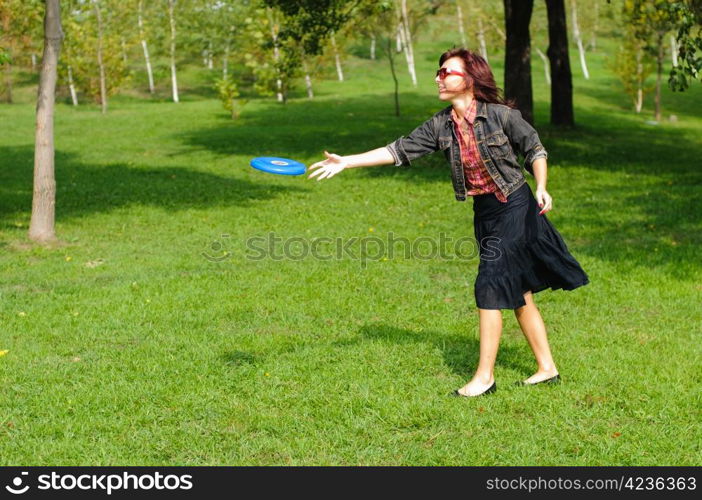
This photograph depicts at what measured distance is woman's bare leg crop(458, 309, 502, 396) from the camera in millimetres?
5961

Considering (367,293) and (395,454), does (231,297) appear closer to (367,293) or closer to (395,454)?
(367,293)

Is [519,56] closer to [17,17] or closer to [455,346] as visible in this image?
[455,346]

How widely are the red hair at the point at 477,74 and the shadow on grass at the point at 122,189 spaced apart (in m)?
10.7

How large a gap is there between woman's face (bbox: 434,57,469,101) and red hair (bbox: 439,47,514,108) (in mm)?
25

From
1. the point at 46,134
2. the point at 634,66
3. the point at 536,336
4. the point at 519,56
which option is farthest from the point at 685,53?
the point at 634,66

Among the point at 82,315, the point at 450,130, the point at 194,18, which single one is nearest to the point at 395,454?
the point at 450,130

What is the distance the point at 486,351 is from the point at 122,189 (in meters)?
13.6

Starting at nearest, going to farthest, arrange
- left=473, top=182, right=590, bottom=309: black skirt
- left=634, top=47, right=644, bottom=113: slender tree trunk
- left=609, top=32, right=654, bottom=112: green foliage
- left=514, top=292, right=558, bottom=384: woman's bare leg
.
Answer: left=473, top=182, right=590, bottom=309: black skirt
left=514, top=292, right=558, bottom=384: woman's bare leg
left=609, top=32, right=654, bottom=112: green foliage
left=634, top=47, right=644, bottom=113: slender tree trunk

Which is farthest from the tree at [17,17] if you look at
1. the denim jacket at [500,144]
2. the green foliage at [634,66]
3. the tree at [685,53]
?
the green foliage at [634,66]

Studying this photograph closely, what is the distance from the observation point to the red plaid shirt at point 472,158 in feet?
18.9

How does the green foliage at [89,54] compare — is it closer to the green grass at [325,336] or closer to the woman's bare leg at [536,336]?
the green grass at [325,336]

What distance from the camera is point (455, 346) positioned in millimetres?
7219

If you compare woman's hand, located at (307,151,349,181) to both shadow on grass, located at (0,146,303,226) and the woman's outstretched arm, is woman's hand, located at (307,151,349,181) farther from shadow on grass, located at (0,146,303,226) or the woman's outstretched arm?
shadow on grass, located at (0,146,303,226)

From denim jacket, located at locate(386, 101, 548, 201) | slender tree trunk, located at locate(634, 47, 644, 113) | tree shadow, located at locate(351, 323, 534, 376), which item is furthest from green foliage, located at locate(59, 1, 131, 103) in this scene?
denim jacket, located at locate(386, 101, 548, 201)
